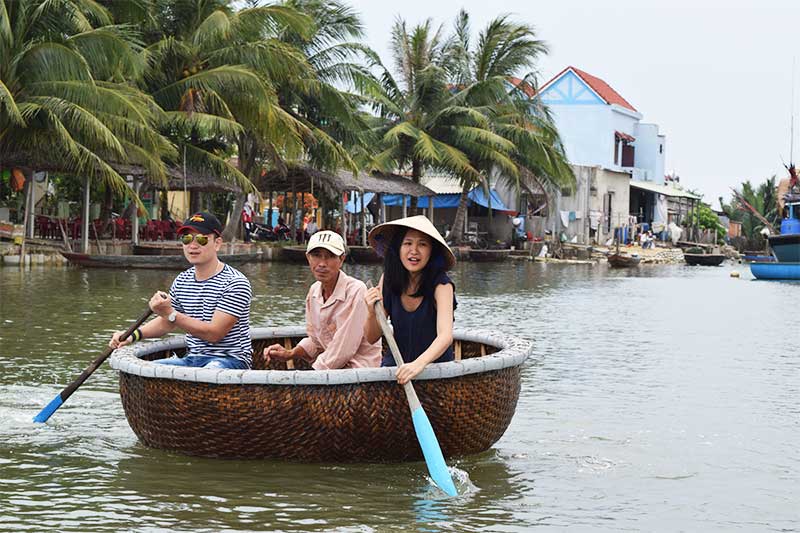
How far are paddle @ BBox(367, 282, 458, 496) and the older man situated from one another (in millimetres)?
535

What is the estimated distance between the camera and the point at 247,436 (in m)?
6.23

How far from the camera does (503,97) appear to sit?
127 feet

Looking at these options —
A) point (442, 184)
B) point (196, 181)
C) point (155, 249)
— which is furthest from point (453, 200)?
point (155, 249)

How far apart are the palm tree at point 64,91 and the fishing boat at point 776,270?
19041 mm

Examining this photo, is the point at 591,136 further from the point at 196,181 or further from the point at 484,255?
the point at 196,181

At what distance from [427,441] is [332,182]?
88.9 feet

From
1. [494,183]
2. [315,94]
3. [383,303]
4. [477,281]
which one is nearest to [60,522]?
[383,303]

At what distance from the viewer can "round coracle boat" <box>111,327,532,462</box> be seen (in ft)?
19.7

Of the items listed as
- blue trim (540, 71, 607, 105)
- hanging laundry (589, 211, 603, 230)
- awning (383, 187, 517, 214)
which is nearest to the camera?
awning (383, 187, 517, 214)

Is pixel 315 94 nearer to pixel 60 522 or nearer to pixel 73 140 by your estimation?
pixel 73 140

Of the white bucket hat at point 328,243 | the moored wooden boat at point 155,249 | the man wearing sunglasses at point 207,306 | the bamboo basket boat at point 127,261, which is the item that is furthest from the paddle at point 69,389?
the moored wooden boat at point 155,249

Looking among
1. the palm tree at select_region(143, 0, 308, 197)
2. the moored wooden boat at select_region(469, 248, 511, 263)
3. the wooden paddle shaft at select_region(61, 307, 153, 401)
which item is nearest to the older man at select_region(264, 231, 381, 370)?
the wooden paddle shaft at select_region(61, 307, 153, 401)

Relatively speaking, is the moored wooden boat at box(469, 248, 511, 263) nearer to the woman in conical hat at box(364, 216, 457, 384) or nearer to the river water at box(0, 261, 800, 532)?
the river water at box(0, 261, 800, 532)

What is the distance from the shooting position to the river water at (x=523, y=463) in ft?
18.2
